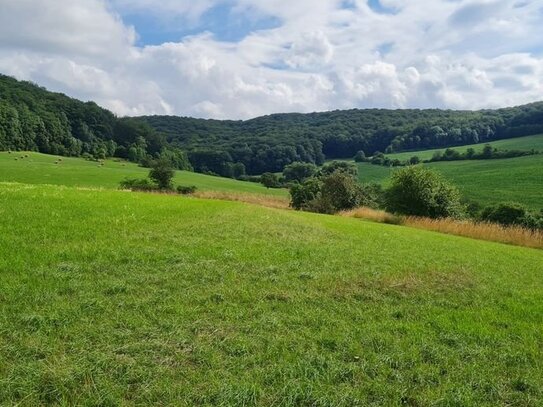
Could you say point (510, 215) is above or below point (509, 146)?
below

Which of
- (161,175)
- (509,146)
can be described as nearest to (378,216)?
(161,175)

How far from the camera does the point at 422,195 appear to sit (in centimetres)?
3956

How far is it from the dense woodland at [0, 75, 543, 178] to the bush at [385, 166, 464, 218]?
78.3 metres

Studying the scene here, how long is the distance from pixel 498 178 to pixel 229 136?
359ft

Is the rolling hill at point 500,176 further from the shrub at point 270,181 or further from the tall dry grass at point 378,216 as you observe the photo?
the tall dry grass at point 378,216

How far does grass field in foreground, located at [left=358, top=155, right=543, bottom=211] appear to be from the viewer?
73.0 meters

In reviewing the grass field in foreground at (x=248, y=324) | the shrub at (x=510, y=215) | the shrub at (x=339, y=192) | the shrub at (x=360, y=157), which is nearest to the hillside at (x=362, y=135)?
the shrub at (x=360, y=157)

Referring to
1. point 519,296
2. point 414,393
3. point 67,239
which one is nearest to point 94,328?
point 414,393

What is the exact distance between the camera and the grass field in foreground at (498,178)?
7300cm

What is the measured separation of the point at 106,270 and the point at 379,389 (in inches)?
258

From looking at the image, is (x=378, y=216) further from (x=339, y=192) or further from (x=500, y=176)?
(x=500, y=176)

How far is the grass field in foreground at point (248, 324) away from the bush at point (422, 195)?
2648 centimetres

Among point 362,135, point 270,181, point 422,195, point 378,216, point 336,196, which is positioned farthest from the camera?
point 362,135

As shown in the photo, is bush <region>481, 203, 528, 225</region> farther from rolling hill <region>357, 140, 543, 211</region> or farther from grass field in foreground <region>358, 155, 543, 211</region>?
grass field in foreground <region>358, 155, 543, 211</region>
